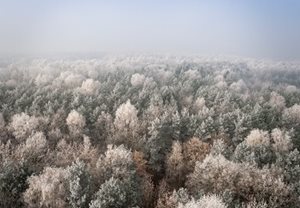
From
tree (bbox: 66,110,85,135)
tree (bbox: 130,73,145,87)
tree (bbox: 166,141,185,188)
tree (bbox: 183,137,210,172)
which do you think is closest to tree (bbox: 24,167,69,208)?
tree (bbox: 166,141,185,188)

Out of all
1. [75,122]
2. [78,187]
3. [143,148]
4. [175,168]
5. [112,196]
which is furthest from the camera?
[75,122]

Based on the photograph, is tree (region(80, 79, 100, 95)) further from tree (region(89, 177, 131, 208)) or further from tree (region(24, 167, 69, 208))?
tree (region(89, 177, 131, 208))

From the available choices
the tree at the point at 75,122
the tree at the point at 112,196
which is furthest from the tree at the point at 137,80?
the tree at the point at 112,196

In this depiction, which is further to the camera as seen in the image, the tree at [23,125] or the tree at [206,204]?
the tree at [23,125]

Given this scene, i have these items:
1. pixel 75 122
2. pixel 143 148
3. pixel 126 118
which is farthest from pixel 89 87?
pixel 143 148

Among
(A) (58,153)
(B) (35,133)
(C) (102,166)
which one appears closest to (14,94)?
(B) (35,133)

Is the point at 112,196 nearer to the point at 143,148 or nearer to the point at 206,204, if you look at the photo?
the point at 206,204

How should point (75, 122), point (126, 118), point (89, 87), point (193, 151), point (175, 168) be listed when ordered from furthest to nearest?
1. point (89, 87)
2. point (126, 118)
3. point (75, 122)
4. point (193, 151)
5. point (175, 168)

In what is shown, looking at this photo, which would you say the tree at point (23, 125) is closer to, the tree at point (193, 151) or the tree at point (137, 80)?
the tree at point (193, 151)
